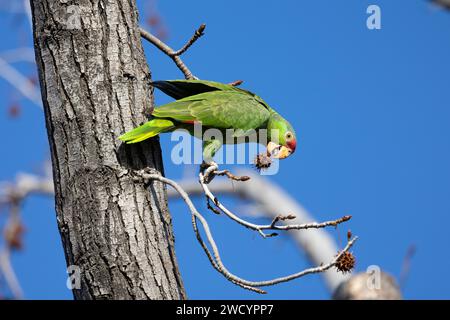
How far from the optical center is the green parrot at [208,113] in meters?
4.37

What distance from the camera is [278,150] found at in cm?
596

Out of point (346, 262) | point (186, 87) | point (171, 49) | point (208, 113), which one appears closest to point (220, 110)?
point (208, 113)

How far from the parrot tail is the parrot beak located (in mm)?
1727

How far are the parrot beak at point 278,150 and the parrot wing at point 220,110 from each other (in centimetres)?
44

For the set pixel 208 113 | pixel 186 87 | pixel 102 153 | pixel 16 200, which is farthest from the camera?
pixel 16 200

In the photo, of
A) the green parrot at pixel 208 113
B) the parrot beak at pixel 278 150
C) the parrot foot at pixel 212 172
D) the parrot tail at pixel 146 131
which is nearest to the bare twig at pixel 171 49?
the green parrot at pixel 208 113

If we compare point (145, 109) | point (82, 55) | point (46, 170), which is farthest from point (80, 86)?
point (46, 170)

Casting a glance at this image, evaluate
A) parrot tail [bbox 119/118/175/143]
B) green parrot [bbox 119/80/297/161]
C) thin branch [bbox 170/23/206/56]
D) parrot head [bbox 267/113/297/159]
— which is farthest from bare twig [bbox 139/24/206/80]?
parrot head [bbox 267/113/297/159]

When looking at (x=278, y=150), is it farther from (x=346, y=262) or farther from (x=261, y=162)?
(x=346, y=262)

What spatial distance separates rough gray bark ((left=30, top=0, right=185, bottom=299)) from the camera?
394cm

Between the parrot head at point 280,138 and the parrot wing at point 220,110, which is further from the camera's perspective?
the parrot head at point 280,138

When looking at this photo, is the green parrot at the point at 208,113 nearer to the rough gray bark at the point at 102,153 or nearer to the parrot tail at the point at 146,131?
the parrot tail at the point at 146,131

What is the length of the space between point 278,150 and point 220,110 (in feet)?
4.02

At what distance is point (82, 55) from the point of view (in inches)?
164
